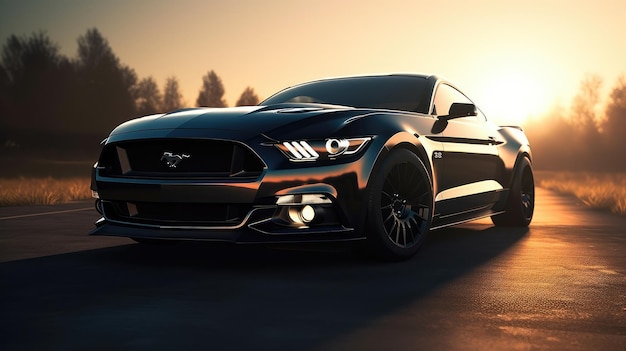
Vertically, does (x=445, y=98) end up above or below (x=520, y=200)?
above

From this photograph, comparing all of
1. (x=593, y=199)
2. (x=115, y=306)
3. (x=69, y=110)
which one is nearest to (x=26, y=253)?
(x=115, y=306)

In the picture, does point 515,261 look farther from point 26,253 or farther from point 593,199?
point 593,199

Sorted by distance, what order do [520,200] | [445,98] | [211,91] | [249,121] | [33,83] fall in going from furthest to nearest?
[211,91]
[33,83]
[520,200]
[445,98]
[249,121]

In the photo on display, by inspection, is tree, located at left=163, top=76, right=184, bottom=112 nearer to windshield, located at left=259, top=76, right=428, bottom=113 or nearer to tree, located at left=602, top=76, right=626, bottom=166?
tree, located at left=602, top=76, right=626, bottom=166

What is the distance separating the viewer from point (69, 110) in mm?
65625

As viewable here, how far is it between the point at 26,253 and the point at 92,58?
278 ft

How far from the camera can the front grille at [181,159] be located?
217 inches

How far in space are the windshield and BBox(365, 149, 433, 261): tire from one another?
94cm

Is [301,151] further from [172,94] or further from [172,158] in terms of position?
[172,94]

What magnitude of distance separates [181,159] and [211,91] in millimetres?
99769

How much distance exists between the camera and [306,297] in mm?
4660

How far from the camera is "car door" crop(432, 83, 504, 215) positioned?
6.91 m

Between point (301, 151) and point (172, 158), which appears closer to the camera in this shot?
point (301, 151)

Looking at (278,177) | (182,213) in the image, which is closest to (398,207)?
(278,177)
